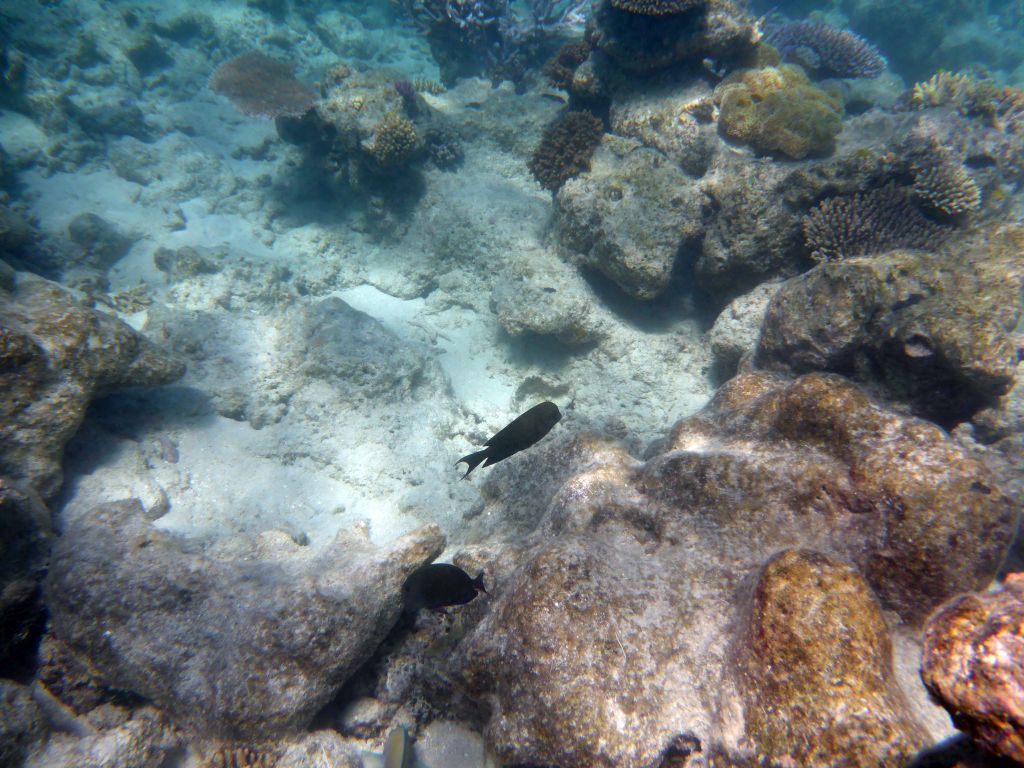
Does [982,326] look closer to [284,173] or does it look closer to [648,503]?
[648,503]

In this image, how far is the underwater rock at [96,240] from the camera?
7168mm

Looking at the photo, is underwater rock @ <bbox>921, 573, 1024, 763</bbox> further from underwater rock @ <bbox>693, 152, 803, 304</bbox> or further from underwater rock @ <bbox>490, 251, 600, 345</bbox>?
underwater rock @ <bbox>490, 251, 600, 345</bbox>

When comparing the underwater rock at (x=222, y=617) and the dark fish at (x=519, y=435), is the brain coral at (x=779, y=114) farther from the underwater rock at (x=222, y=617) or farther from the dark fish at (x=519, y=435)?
the underwater rock at (x=222, y=617)

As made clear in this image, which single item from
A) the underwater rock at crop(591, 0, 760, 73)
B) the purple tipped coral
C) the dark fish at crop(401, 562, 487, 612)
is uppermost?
the purple tipped coral

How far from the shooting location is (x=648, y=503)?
3.15 metres

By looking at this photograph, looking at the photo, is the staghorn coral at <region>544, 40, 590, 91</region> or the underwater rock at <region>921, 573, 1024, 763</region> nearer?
the underwater rock at <region>921, 573, 1024, 763</region>

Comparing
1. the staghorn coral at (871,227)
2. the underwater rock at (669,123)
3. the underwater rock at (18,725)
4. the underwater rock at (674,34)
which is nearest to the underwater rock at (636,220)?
the underwater rock at (669,123)

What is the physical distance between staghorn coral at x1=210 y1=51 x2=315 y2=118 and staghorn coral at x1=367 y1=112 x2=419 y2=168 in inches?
99.2

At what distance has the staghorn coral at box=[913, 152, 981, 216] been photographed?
471cm

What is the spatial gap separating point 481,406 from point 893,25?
18.9 m

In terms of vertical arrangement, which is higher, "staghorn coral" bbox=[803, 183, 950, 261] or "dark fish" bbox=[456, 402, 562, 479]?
"staghorn coral" bbox=[803, 183, 950, 261]

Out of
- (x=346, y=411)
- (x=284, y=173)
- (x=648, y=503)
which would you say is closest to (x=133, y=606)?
(x=346, y=411)

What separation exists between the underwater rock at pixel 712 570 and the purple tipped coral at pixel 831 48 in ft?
33.1

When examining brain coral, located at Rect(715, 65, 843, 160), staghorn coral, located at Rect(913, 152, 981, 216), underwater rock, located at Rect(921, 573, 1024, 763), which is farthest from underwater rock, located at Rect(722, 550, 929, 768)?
brain coral, located at Rect(715, 65, 843, 160)
